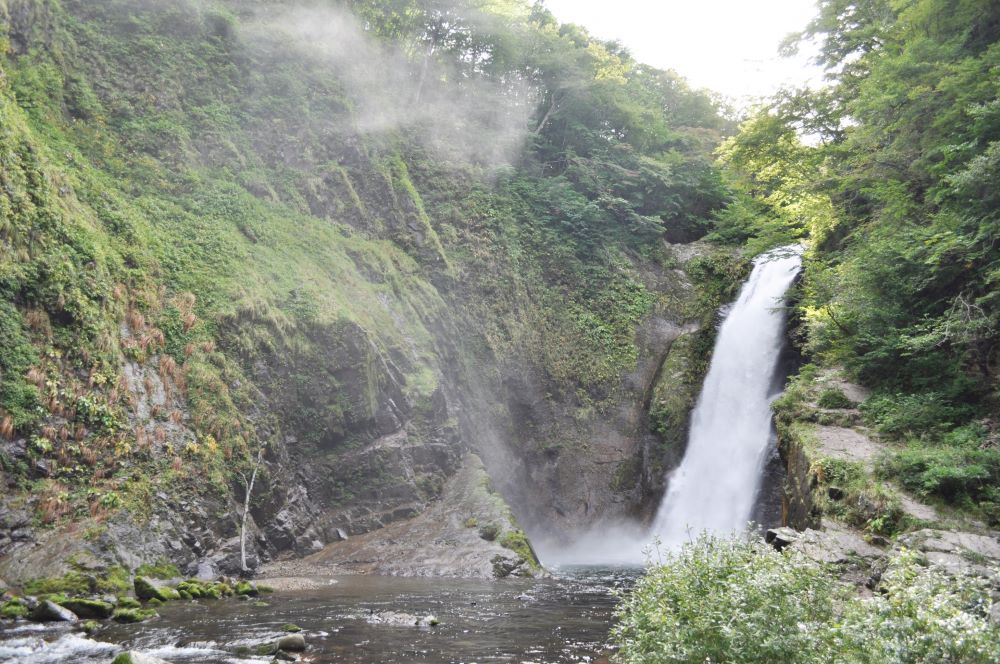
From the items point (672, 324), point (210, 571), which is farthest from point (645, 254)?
point (210, 571)

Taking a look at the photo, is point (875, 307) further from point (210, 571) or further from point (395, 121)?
point (395, 121)

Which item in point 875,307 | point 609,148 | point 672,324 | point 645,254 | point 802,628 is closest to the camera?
point 802,628

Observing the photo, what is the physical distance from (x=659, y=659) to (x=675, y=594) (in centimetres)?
81

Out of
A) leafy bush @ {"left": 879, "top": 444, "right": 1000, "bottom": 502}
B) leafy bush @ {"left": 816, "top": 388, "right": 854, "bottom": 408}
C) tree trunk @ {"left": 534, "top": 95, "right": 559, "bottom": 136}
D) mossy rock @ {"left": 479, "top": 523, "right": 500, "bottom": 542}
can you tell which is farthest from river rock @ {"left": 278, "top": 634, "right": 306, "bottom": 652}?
tree trunk @ {"left": 534, "top": 95, "right": 559, "bottom": 136}

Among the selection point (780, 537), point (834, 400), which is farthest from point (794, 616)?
point (834, 400)

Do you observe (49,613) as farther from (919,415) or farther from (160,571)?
(919,415)

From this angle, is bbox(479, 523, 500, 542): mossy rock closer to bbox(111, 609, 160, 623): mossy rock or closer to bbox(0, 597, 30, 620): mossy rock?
bbox(111, 609, 160, 623): mossy rock

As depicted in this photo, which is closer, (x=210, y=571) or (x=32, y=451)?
(x=32, y=451)

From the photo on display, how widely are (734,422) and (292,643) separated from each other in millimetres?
16846

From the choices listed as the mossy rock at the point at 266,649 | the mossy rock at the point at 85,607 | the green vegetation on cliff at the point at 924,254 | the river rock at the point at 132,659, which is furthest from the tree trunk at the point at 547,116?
the river rock at the point at 132,659

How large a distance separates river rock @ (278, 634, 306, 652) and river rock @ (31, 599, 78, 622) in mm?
3285

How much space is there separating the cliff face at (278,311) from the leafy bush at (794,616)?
10.1 meters

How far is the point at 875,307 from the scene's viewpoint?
1307 cm

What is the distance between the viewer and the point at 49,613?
28.8ft
